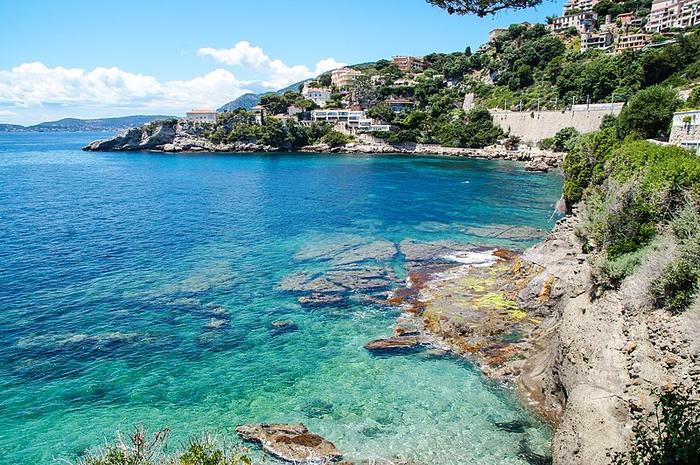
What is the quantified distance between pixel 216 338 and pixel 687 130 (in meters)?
28.9

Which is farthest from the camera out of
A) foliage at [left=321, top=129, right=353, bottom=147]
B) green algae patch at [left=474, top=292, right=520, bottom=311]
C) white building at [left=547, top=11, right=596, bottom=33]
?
white building at [left=547, top=11, right=596, bottom=33]

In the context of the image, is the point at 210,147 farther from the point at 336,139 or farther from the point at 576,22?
the point at 576,22

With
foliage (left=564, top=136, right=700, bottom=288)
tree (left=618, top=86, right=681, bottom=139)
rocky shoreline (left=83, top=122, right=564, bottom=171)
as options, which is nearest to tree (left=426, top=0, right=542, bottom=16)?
foliage (left=564, top=136, right=700, bottom=288)

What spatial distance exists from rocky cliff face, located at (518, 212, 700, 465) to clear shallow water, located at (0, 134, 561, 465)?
1715 millimetres

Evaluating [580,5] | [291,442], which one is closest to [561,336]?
[291,442]

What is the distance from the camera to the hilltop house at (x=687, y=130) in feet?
88.8

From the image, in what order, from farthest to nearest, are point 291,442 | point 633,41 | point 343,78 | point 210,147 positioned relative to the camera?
point 343,78 < point 210,147 < point 633,41 < point 291,442

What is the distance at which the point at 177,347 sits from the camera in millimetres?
21891

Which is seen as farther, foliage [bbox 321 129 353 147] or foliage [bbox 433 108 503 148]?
foliage [bbox 321 129 353 147]

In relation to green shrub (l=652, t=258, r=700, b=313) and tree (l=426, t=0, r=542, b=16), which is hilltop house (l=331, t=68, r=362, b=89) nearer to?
tree (l=426, t=0, r=542, b=16)

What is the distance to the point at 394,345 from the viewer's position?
21516mm

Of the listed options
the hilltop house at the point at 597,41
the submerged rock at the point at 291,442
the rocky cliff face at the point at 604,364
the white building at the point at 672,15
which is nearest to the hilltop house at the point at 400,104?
the hilltop house at the point at 597,41

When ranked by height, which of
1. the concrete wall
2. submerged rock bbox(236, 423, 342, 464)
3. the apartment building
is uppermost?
the apartment building

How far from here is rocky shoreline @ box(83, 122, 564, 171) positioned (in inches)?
4058
